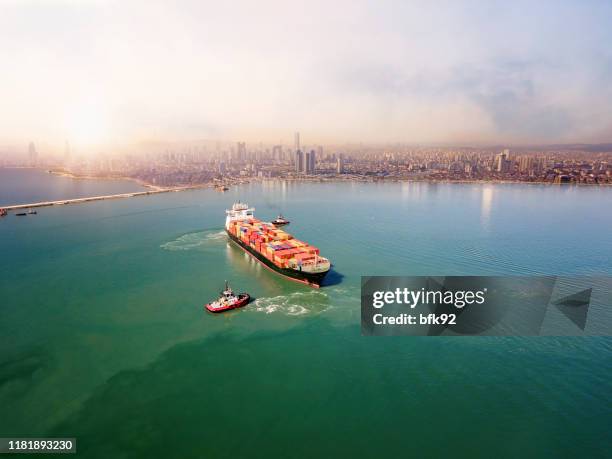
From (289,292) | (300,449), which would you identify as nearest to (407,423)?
(300,449)

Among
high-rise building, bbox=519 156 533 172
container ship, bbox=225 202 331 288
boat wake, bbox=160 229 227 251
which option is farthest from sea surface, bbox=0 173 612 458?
high-rise building, bbox=519 156 533 172

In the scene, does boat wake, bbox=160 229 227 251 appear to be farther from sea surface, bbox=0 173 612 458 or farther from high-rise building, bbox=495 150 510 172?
high-rise building, bbox=495 150 510 172

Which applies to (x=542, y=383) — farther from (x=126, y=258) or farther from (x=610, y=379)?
(x=126, y=258)

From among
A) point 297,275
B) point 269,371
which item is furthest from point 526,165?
point 269,371

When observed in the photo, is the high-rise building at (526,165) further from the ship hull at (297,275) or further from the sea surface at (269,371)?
the ship hull at (297,275)

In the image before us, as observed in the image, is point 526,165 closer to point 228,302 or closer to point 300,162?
point 300,162
